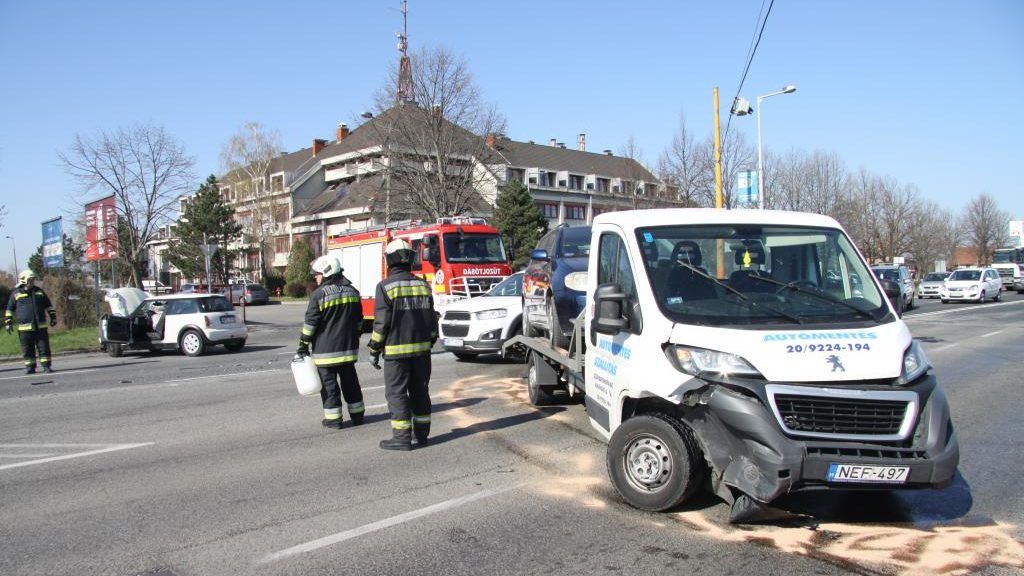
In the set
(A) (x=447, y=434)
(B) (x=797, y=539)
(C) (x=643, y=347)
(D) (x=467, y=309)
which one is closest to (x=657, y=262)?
(C) (x=643, y=347)

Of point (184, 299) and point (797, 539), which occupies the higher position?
point (184, 299)

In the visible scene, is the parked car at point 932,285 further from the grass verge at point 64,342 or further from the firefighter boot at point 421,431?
the firefighter boot at point 421,431

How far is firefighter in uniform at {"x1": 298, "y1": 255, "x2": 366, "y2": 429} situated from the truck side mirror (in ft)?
11.0

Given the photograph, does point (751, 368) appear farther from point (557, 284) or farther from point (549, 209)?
point (549, 209)

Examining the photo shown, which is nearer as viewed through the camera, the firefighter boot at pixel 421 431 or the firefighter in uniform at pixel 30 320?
the firefighter boot at pixel 421 431

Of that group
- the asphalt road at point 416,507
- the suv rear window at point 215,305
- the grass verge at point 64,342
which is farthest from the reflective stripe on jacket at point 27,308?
the asphalt road at point 416,507

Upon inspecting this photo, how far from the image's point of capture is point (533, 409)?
28.6ft

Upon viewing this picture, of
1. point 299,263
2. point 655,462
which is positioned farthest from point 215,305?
point 299,263

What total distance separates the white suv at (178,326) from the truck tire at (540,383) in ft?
36.8

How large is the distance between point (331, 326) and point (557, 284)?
2.57m

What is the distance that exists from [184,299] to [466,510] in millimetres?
14907

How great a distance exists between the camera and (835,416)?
13.6 ft

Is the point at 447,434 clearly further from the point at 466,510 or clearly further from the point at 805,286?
the point at 805,286

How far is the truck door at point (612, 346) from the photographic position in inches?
201
